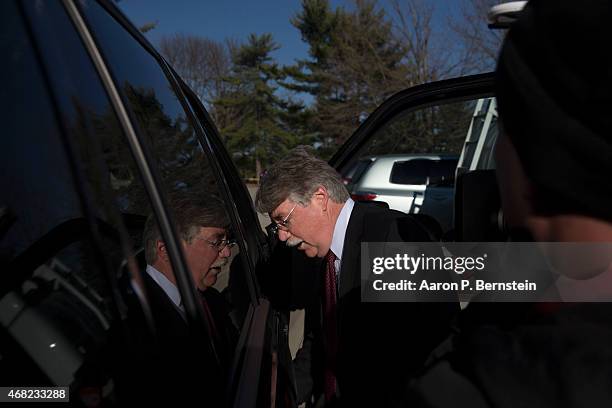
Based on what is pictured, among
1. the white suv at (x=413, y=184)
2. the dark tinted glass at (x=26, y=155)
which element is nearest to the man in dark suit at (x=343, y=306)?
the dark tinted glass at (x=26, y=155)

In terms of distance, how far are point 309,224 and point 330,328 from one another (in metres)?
0.52

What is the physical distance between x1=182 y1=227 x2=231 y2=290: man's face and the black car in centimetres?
10

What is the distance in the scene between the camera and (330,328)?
7.27 ft

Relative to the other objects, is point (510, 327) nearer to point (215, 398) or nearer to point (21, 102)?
point (215, 398)

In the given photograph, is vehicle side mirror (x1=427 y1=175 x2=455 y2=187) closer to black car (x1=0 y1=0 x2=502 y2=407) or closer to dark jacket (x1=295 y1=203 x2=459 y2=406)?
dark jacket (x1=295 y1=203 x2=459 y2=406)

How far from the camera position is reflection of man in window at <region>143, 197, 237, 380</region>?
99cm

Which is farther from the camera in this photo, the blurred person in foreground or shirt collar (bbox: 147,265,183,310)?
shirt collar (bbox: 147,265,183,310)

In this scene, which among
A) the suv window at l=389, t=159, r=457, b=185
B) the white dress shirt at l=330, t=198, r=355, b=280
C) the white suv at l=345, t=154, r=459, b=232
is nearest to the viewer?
the white dress shirt at l=330, t=198, r=355, b=280

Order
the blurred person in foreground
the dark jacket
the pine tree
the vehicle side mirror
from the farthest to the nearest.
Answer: the pine tree, the vehicle side mirror, the dark jacket, the blurred person in foreground

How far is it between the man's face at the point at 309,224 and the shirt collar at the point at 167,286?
4.69ft

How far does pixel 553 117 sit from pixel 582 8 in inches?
5.8

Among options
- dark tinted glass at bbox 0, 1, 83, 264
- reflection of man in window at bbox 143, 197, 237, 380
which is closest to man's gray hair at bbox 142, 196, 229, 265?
reflection of man in window at bbox 143, 197, 237, 380

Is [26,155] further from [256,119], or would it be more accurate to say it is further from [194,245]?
[256,119]

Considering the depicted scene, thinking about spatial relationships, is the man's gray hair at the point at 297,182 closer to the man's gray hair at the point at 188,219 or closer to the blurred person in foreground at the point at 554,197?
the man's gray hair at the point at 188,219
